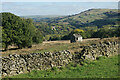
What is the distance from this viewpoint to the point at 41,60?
1767 centimetres

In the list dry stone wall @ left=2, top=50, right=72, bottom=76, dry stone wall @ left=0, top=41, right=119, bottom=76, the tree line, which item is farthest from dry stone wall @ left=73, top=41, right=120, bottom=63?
the tree line

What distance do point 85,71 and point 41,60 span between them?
544 centimetres

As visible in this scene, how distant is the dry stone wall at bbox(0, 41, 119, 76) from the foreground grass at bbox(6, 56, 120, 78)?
0.86 metres

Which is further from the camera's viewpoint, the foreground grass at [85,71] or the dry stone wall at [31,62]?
the dry stone wall at [31,62]

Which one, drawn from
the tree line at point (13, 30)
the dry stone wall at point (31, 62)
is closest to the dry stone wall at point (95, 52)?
the dry stone wall at point (31, 62)

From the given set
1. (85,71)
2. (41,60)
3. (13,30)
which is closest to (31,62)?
(41,60)

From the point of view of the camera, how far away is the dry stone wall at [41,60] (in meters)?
16.2

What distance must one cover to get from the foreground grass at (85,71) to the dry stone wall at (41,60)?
858 mm

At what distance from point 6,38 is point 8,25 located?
3895mm

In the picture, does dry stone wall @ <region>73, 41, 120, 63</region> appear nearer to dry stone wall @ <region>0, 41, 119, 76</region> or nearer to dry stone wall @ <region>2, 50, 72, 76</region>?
dry stone wall @ <region>0, 41, 119, 76</region>

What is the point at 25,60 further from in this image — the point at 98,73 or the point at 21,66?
the point at 98,73

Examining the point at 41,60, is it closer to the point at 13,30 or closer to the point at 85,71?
the point at 85,71

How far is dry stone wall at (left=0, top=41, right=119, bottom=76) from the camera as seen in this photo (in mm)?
16250

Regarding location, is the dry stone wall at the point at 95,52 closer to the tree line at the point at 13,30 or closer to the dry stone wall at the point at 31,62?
the dry stone wall at the point at 31,62
